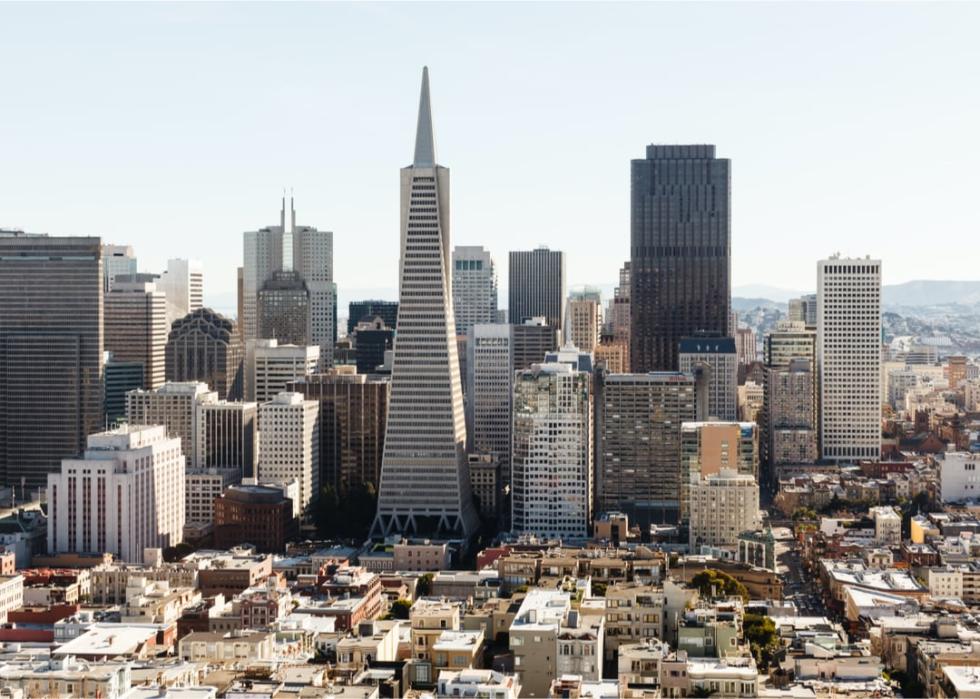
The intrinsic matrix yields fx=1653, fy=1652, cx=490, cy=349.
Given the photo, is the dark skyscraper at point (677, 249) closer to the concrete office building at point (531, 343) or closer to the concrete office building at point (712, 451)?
the concrete office building at point (531, 343)

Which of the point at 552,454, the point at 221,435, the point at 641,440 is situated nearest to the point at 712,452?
the point at 641,440

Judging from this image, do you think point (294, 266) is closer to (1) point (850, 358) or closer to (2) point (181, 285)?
(2) point (181, 285)

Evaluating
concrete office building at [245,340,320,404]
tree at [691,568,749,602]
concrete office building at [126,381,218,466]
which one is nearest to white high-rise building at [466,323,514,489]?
concrete office building at [245,340,320,404]

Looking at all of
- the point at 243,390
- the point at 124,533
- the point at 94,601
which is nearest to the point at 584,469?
the point at 124,533

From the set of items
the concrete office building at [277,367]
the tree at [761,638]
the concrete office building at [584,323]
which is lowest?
the tree at [761,638]

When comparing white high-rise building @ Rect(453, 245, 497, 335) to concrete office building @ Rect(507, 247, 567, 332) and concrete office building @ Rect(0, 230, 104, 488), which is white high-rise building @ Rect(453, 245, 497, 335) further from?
concrete office building @ Rect(0, 230, 104, 488)

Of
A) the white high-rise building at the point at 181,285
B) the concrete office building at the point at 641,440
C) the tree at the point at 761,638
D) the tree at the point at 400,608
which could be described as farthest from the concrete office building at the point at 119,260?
the tree at the point at 761,638

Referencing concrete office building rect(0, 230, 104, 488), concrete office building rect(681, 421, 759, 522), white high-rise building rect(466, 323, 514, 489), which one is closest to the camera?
concrete office building rect(681, 421, 759, 522)
